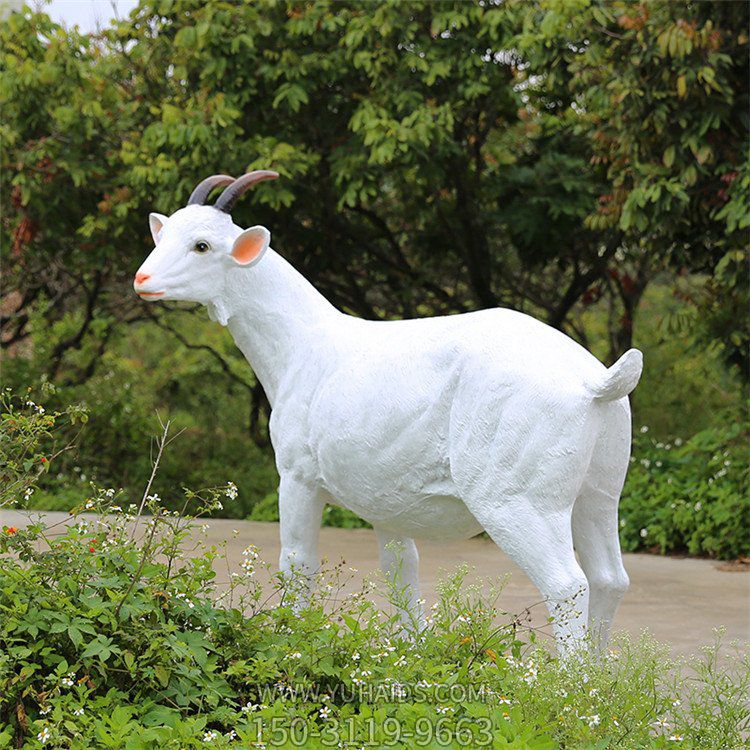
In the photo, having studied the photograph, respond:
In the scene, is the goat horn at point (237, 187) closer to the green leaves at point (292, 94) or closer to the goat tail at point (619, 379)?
the goat tail at point (619, 379)

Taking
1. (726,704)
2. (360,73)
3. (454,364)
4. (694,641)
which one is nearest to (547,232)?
(360,73)

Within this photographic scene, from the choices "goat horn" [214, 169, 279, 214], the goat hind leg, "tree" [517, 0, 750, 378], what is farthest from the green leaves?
the goat hind leg

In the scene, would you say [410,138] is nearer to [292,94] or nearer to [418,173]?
[418,173]

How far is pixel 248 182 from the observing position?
4.23 meters

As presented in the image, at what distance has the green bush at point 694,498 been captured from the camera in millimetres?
7297

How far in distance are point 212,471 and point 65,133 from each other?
11.4ft

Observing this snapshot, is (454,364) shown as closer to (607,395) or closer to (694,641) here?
(607,395)

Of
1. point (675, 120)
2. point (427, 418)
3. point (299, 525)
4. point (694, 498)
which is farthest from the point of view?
point (694, 498)

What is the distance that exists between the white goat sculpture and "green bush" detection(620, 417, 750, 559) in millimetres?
3672

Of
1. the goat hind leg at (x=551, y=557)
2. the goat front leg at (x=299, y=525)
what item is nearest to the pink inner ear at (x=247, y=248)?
the goat front leg at (x=299, y=525)

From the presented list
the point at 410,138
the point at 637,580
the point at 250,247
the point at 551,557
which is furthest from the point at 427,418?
the point at 410,138

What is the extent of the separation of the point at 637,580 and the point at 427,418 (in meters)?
3.25

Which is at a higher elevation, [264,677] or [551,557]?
[551,557]

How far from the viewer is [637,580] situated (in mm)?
6555
